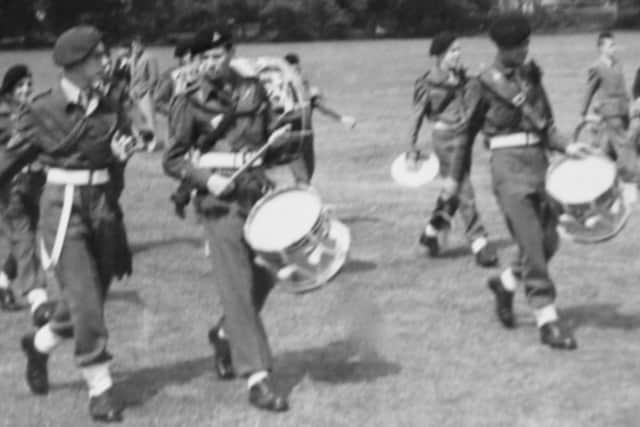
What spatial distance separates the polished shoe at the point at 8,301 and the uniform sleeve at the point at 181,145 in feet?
12.8

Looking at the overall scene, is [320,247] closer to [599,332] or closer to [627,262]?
[599,332]

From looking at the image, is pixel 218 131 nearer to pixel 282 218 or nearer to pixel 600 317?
pixel 282 218

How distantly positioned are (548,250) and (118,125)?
10.0ft

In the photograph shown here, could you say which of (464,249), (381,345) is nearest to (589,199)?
(381,345)

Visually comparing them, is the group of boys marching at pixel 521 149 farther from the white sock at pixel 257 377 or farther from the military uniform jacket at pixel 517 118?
the white sock at pixel 257 377

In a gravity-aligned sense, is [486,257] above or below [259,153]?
below

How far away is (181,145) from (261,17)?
192 feet

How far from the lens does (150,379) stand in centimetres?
870

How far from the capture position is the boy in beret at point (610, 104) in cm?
1708

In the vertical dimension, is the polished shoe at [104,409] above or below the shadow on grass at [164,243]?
above

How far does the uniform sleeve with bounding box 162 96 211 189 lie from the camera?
25.2ft

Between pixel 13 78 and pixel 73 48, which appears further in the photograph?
pixel 13 78

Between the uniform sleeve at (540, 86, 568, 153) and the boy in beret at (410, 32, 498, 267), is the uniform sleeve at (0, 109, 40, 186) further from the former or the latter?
the boy in beret at (410, 32, 498, 267)

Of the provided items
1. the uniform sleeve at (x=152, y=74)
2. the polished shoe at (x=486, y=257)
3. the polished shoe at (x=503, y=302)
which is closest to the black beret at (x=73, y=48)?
the polished shoe at (x=503, y=302)
